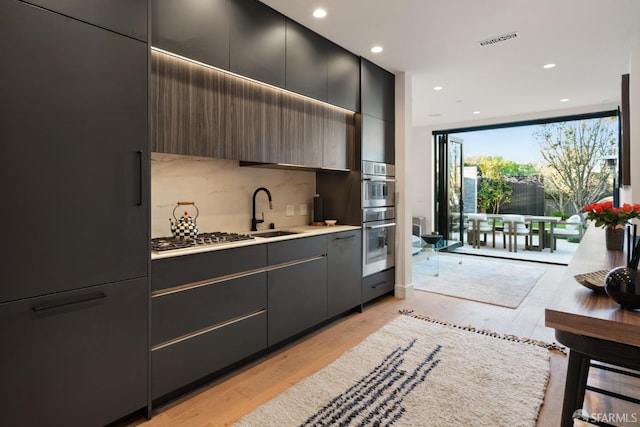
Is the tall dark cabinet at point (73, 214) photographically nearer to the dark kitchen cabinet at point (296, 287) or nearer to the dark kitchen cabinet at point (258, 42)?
the dark kitchen cabinet at point (258, 42)

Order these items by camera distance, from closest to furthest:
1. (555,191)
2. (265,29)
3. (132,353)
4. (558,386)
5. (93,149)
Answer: (93,149)
(132,353)
(558,386)
(265,29)
(555,191)

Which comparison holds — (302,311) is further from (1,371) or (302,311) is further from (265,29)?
(265,29)

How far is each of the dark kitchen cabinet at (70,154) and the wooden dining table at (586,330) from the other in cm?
188

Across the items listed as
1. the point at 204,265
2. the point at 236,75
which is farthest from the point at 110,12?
the point at 204,265

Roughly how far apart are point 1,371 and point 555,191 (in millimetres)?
8748

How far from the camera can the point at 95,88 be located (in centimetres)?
167

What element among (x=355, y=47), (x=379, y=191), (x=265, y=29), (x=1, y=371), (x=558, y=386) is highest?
(x=355, y=47)

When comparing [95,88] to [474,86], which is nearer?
[95,88]

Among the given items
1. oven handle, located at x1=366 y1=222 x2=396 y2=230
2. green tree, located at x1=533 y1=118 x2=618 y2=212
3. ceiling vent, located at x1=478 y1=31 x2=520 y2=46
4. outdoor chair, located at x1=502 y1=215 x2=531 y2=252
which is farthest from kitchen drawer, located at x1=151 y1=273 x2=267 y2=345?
green tree, located at x1=533 y1=118 x2=618 y2=212

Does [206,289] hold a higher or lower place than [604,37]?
lower

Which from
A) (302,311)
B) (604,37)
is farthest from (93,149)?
(604,37)

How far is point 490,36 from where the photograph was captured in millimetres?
3158

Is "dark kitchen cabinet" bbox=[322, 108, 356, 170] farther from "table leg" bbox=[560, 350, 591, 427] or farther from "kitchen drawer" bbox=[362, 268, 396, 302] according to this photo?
"table leg" bbox=[560, 350, 591, 427]

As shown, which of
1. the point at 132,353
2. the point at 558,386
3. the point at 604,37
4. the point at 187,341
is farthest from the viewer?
the point at 604,37
